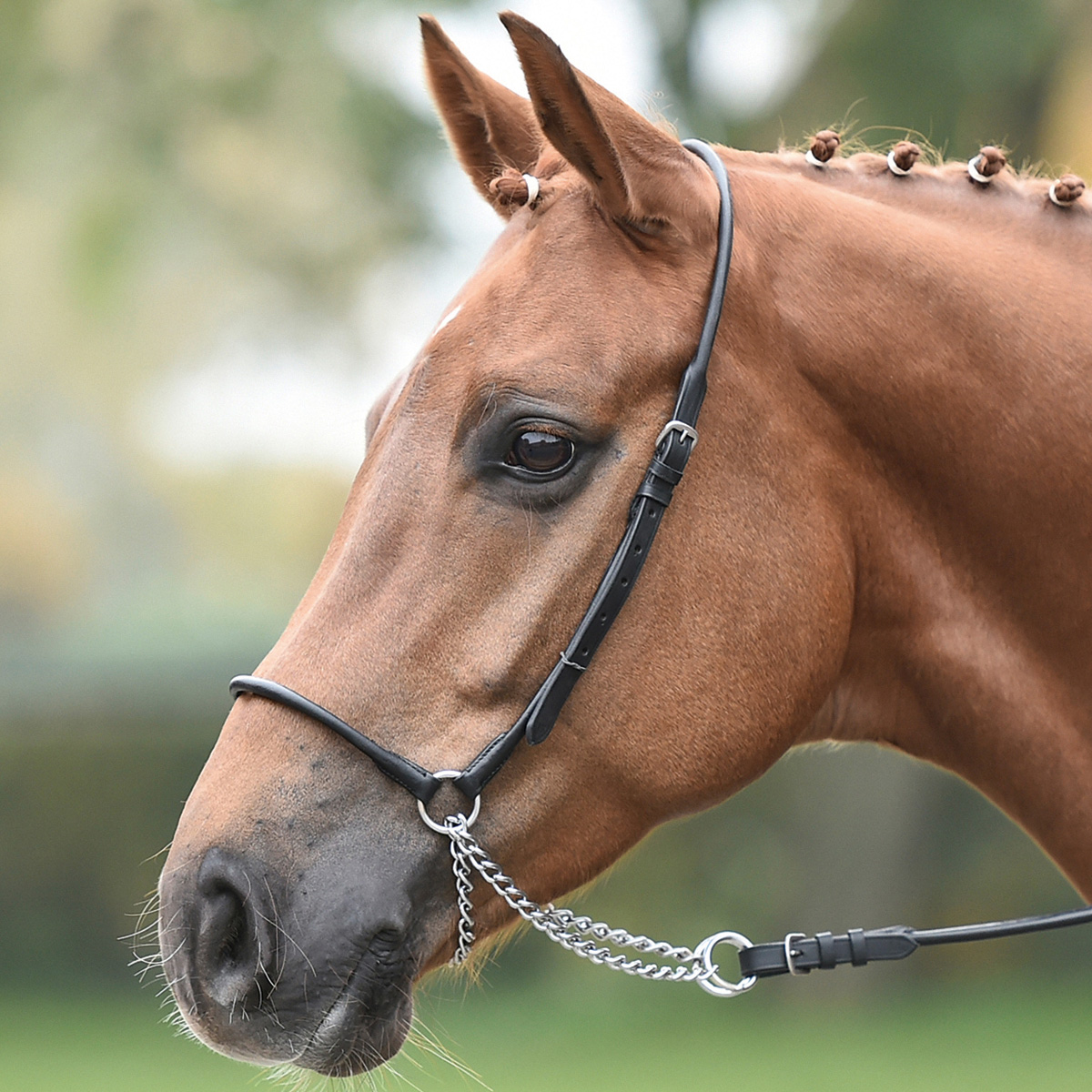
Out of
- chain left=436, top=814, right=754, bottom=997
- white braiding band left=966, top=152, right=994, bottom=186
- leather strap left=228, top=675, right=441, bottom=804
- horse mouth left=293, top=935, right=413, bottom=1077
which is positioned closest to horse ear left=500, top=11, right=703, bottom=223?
white braiding band left=966, top=152, right=994, bottom=186

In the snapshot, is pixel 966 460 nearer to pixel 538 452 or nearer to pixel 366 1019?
pixel 538 452

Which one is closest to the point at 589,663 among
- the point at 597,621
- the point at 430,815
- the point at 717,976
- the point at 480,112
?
the point at 597,621

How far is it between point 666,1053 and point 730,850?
2071mm

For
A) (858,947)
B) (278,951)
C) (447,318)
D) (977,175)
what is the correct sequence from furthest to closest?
(977,175) < (447,318) < (858,947) < (278,951)

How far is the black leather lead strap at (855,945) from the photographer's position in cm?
231

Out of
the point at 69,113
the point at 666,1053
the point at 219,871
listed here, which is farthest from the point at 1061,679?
the point at 69,113

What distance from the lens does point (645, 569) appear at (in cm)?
230

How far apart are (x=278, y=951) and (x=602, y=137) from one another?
1567 mm

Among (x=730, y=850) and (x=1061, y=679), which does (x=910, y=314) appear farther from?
(x=730, y=850)

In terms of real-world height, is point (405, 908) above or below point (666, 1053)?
above

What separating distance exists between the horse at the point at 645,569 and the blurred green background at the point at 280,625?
276 inches

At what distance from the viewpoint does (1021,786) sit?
242 cm

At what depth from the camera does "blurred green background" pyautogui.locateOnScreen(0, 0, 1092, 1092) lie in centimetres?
923

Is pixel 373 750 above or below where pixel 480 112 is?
below
